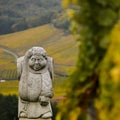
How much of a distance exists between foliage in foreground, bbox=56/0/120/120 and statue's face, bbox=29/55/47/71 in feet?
22.8

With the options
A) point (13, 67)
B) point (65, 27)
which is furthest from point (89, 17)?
point (65, 27)

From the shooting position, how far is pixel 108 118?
3.53 meters

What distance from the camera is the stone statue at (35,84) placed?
36.6 feet

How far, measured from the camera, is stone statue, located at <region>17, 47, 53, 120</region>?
11164 millimetres

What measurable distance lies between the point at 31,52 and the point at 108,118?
25.3 feet

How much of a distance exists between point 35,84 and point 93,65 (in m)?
7.36

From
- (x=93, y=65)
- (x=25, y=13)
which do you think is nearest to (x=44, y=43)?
(x=25, y=13)

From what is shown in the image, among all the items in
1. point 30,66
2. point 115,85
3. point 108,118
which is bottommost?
point 30,66

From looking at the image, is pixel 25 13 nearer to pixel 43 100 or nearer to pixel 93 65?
pixel 43 100

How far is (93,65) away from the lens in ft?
12.6

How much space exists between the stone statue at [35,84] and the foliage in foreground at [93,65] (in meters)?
6.98

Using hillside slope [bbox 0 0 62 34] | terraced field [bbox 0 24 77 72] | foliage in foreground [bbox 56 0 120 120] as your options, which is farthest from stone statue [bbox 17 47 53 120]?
hillside slope [bbox 0 0 62 34]

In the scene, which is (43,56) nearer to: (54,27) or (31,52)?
(31,52)

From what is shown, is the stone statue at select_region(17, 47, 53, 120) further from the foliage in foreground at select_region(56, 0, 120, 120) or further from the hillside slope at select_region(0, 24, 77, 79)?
the hillside slope at select_region(0, 24, 77, 79)
